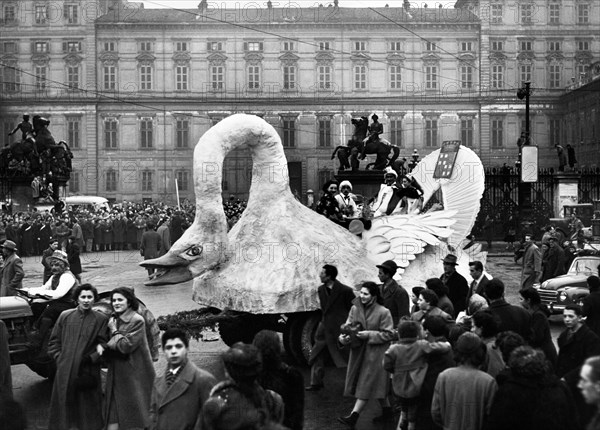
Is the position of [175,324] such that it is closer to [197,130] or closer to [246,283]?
[246,283]

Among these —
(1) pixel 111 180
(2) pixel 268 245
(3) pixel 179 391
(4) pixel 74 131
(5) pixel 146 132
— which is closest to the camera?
(3) pixel 179 391

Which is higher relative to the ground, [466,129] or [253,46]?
[253,46]

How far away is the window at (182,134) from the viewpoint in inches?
2242

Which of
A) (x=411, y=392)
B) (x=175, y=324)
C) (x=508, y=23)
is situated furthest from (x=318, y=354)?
(x=508, y=23)

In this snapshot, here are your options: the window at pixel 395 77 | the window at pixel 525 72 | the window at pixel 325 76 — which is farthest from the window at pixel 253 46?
the window at pixel 525 72

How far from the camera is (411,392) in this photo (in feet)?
21.9

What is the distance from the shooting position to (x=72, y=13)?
184 ft

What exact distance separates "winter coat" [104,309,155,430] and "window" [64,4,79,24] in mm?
52571

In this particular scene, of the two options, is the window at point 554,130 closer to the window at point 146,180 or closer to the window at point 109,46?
the window at point 146,180

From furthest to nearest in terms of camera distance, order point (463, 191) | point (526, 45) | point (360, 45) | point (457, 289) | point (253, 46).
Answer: point (253, 46), point (360, 45), point (526, 45), point (463, 191), point (457, 289)

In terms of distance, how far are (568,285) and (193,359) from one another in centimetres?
712

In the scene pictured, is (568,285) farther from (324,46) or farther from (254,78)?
(254,78)

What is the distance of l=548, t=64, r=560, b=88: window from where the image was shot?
179 feet

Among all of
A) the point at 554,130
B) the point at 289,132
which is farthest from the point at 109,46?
the point at 554,130
